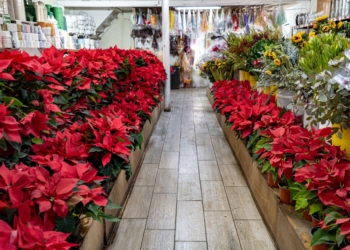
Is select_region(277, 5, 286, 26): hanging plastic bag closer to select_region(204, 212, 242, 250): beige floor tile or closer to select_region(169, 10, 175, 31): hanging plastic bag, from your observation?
select_region(169, 10, 175, 31): hanging plastic bag

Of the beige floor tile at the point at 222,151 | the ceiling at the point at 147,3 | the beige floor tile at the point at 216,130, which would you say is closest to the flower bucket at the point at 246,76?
the beige floor tile at the point at 216,130

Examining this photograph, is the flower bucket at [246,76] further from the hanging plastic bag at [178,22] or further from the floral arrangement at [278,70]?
the hanging plastic bag at [178,22]

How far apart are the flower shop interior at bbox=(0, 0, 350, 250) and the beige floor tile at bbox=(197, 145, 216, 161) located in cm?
1

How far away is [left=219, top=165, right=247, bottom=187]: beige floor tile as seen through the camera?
284 cm

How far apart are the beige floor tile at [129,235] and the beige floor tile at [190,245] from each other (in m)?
0.24

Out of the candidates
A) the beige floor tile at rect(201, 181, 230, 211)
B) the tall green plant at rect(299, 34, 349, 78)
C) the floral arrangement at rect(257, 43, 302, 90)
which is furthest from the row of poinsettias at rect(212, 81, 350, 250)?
the beige floor tile at rect(201, 181, 230, 211)

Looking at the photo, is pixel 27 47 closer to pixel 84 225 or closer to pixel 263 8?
pixel 84 225

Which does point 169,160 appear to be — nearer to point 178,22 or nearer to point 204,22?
point 178,22

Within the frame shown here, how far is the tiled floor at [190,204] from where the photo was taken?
201 centimetres

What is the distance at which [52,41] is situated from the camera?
5.67 metres

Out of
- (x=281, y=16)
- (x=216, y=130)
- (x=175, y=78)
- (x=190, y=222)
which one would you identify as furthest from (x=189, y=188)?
(x=175, y=78)

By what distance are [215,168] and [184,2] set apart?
20.6ft

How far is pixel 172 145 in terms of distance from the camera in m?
4.00

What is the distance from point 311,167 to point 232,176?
153 cm
